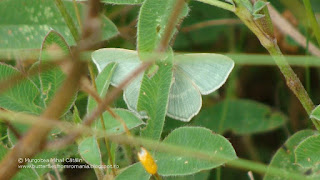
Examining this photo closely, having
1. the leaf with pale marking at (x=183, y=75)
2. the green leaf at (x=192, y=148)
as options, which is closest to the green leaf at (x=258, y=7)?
the leaf with pale marking at (x=183, y=75)

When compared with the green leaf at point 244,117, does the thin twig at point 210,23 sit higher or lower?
higher

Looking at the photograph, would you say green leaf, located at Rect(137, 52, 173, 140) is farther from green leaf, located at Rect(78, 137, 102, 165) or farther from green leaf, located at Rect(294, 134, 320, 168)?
green leaf, located at Rect(294, 134, 320, 168)

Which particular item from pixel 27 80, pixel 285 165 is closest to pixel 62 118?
pixel 27 80

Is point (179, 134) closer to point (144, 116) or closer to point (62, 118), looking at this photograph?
point (144, 116)

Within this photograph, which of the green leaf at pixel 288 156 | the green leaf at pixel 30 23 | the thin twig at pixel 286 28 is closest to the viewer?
the green leaf at pixel 288 156

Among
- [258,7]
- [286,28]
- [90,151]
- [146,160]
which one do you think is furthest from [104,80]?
[286,28]

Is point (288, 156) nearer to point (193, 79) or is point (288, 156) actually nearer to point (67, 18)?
point (193, 79)

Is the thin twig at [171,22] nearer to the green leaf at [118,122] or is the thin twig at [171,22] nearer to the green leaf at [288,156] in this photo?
the green leaf at [118,122]
